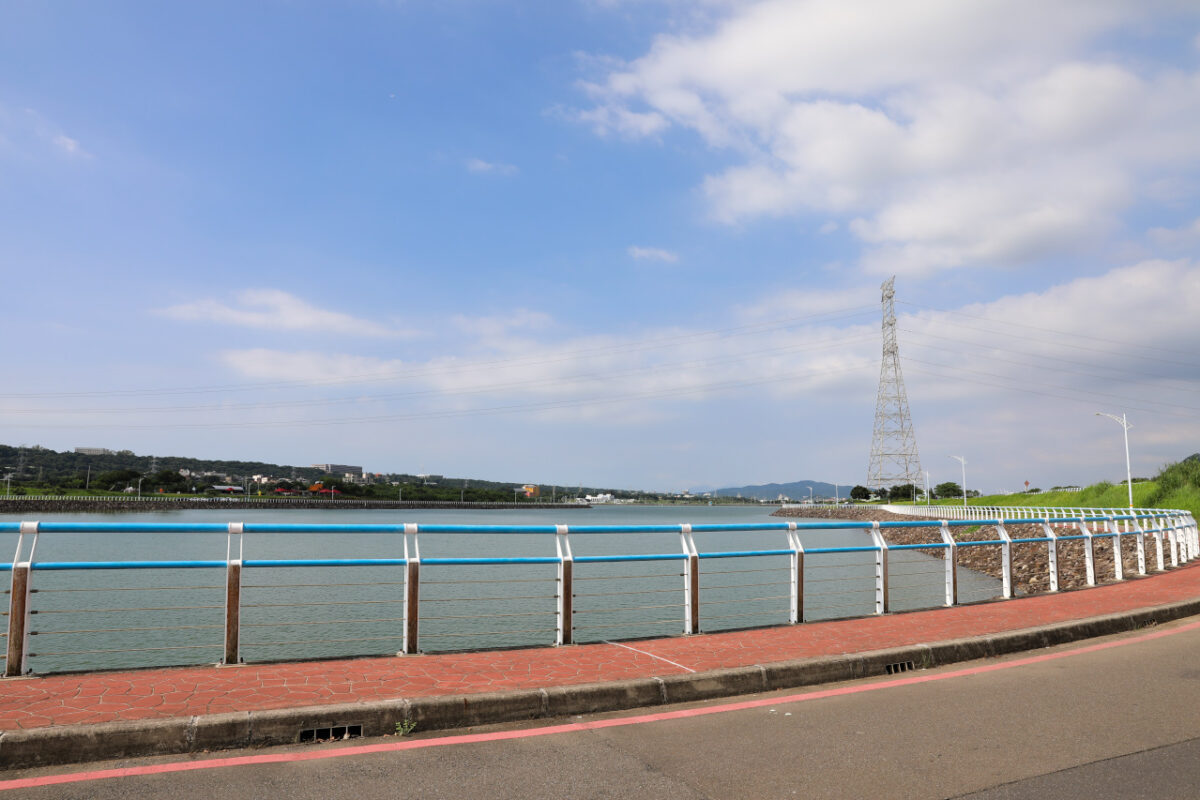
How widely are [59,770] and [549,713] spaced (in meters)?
3.32

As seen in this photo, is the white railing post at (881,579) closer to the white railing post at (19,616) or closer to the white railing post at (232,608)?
the white railing post at (232,608)

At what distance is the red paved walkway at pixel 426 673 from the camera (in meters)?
5.91

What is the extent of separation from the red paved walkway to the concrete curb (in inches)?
9.1

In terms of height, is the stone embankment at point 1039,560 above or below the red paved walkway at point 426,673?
below

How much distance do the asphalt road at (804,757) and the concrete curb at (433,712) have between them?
0.46ft

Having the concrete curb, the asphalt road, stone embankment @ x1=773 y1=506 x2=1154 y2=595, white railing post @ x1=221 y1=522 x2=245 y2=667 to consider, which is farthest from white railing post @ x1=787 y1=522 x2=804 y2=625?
stone embankment @ x1=773 y1=506 x2=1154 y2=595

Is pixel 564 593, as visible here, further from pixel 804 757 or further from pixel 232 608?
pixel 804 757

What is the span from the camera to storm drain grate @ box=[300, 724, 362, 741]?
570 centimetres

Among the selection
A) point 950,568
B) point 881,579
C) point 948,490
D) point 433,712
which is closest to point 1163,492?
point 950,568

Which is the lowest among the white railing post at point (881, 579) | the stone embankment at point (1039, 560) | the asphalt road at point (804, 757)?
the stone embankment at point (1039, 560)

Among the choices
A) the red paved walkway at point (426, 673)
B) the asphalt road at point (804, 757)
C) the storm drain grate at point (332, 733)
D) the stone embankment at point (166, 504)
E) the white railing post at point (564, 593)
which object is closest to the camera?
the asphalt road at point (804, 757)

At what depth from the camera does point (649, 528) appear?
30.1ft

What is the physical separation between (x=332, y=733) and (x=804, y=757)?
3.32 m

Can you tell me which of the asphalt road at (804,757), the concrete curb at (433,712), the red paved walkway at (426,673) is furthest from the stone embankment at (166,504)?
the asphalt road at (804,757)
